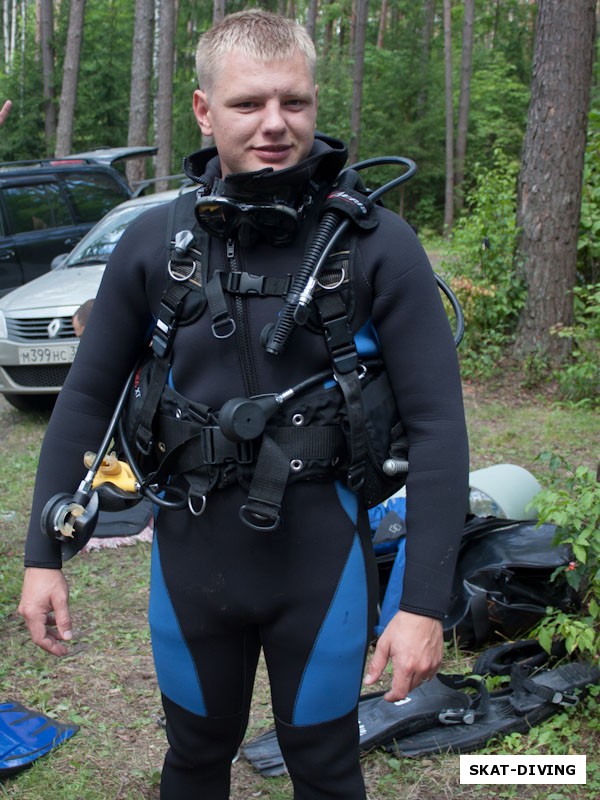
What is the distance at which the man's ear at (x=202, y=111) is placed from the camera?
192 centimetres

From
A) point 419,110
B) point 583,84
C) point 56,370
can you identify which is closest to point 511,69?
point 419,110

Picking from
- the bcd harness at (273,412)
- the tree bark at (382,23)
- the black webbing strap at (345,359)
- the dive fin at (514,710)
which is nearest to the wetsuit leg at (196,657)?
the bcd harness at (273,412)

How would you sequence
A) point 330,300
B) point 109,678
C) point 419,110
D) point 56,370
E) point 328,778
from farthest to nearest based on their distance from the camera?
1. point 419,110
2. point 56,370
3. point 109,678
4. point 328,778
5. point 330,300

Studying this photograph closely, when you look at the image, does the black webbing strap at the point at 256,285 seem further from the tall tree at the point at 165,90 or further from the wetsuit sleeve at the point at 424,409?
the tall tree at the point at 165,90

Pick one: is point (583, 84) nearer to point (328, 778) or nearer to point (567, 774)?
point (567, 774)

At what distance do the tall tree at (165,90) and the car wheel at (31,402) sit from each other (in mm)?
13005

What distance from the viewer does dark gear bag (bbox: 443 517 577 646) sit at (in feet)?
11.4

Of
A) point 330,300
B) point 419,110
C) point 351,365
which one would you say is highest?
point 330,300

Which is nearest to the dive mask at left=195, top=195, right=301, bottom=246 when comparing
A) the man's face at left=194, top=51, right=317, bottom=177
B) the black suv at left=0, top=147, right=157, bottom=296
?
the man's face at left=194, top=51, right=317, bottom=177

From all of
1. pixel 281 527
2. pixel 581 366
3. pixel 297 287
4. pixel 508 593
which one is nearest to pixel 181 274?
pixel 297 287

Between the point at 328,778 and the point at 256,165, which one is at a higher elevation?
the point at 256,165

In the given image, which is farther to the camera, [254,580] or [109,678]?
[109,678]

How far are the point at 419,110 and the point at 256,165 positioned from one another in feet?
102

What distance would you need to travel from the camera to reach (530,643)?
337cm
